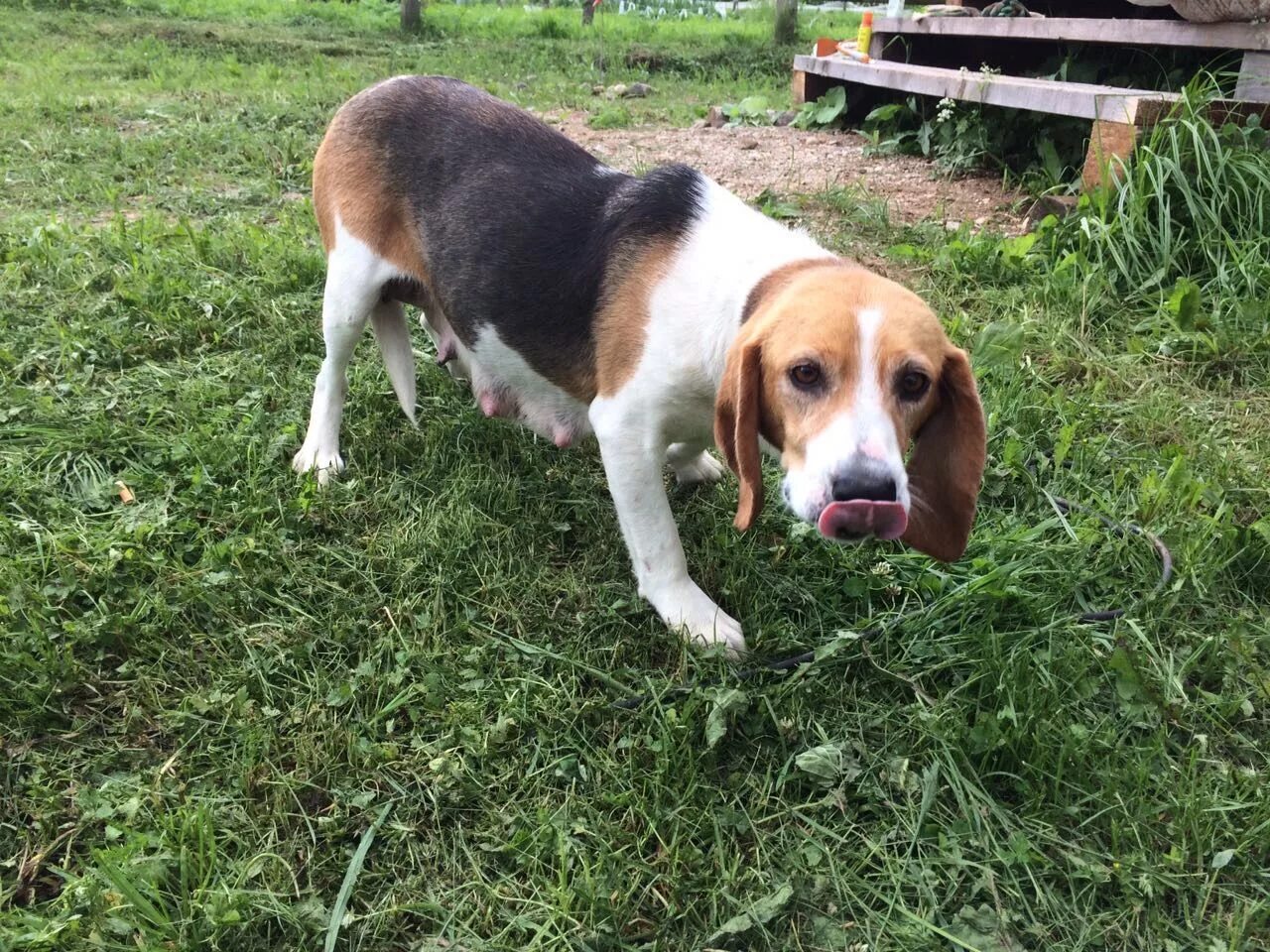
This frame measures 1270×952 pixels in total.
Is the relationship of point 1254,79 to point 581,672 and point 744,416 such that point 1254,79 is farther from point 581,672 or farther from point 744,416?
point 581,672

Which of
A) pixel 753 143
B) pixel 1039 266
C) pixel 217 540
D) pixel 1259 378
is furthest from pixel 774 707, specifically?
pixel 753 143

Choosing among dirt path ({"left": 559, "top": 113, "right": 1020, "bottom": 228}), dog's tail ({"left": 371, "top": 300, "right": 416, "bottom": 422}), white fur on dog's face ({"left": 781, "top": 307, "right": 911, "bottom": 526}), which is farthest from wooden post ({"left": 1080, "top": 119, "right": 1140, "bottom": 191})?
dog's tail ({"left": 371, "top": 300, "right": 416, "bottom": 422})

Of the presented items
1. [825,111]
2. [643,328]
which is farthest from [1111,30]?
[643,328]

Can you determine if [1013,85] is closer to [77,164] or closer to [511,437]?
[511,437]

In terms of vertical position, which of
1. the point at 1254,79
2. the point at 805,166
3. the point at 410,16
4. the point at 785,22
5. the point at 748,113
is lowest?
the point at 805,166

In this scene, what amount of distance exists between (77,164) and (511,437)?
484cm

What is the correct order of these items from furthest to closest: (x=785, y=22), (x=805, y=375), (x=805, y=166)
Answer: (x=785, y=22) → (x=805, y=166) → (x=805, y=375)

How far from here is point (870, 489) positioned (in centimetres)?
185

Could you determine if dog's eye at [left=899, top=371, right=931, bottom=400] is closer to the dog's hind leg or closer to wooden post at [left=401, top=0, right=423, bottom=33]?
the dog's hind leg

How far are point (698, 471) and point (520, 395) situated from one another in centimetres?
73

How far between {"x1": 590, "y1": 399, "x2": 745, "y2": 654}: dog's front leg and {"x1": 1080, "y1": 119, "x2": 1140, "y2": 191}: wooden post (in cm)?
302

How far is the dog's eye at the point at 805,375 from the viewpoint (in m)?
2.00

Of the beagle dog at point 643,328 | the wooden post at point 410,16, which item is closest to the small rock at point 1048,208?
the beagle dog at point 643,328

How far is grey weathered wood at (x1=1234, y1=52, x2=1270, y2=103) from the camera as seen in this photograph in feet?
13.7
